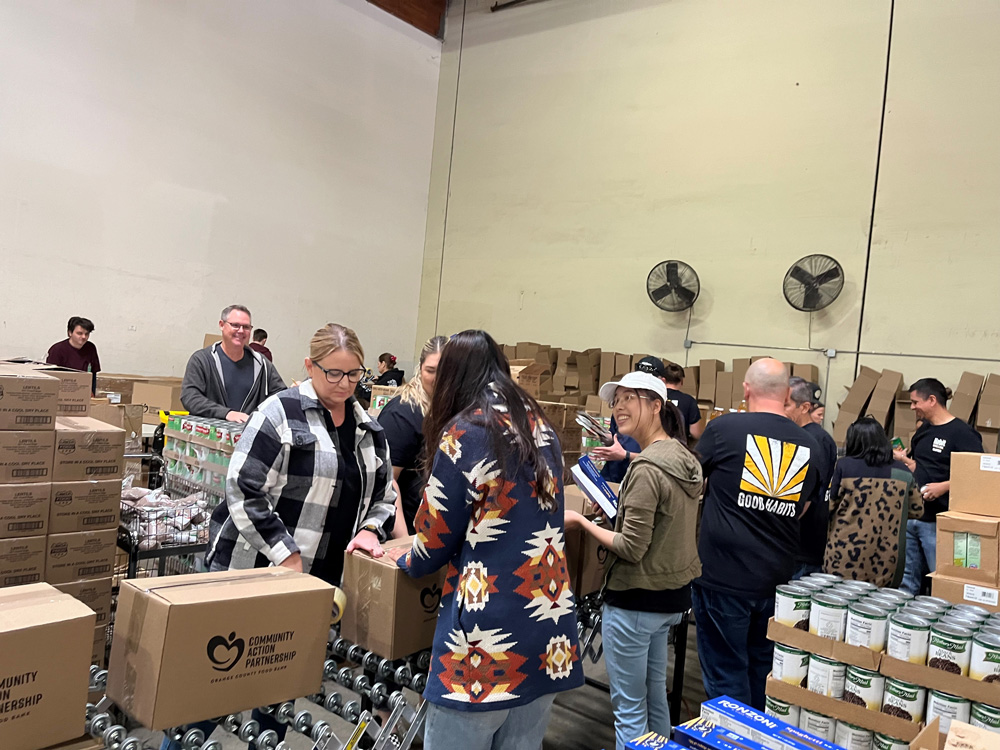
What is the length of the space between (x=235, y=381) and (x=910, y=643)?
126 inches

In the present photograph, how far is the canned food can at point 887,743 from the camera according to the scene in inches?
77.2

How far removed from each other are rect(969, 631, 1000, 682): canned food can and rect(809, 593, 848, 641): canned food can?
31cm

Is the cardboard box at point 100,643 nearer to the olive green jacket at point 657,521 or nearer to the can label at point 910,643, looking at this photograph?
the olive green jacket at point 657,521

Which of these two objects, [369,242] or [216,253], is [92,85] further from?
[369,242]

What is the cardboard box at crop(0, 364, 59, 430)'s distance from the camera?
7.29ft

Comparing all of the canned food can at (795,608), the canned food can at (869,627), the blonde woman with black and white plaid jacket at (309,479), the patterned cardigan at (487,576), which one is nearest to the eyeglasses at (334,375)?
the blonde woman with black and white plaid jacket at (309,479)

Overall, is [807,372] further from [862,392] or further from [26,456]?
[26,456]

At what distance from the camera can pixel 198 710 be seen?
1.46 metres

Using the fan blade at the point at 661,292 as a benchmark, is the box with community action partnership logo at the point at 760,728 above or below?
below

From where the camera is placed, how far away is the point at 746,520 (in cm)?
281

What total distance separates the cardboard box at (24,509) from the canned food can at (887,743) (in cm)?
245

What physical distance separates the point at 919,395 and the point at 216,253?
22.1 ft

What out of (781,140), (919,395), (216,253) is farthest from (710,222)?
(216,253)

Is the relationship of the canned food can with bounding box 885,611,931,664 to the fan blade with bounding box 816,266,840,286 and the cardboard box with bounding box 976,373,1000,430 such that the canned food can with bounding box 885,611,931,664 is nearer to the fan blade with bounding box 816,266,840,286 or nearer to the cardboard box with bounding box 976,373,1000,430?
the cardboard box with bounding box 976,373,1000,430
